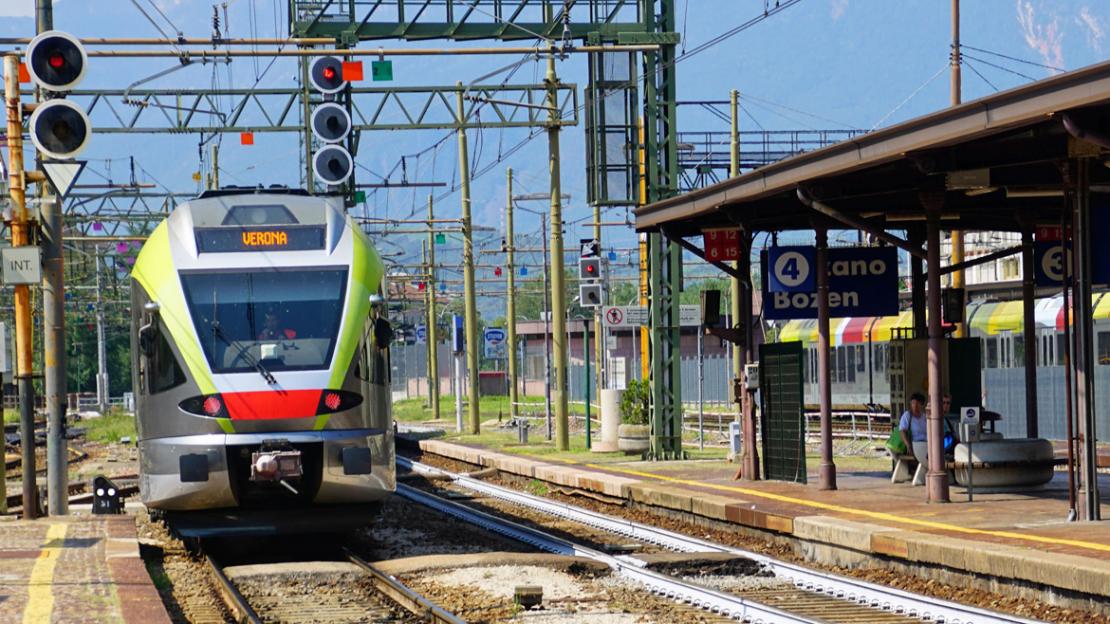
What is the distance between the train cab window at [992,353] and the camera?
40375 millimetres

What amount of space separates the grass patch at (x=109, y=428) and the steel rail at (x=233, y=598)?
30959 millimetres

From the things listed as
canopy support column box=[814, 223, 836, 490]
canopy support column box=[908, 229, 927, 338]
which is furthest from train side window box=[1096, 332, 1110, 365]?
canopy support column box=[814, 223, 836, 490]

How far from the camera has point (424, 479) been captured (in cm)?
3009

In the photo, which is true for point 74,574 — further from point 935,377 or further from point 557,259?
point 557,259

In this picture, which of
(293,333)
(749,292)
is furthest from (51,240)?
(749,292)

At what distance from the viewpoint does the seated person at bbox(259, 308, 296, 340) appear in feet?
52.4

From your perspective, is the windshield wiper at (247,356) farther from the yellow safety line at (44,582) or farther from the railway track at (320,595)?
the yellow safety line at (44,582)

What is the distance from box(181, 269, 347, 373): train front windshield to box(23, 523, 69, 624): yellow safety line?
7.58 feet

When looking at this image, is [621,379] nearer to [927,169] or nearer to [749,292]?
[749,292]

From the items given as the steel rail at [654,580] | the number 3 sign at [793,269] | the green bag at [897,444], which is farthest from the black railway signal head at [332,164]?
the green bag at [897,444]

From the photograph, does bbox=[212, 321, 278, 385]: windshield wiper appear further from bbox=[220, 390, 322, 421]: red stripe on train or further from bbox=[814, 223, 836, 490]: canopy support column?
bbox=[814, 223, 836, 490]: canopy support column

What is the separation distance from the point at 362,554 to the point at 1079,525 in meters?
7.39

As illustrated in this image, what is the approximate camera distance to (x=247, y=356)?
15.8 meters

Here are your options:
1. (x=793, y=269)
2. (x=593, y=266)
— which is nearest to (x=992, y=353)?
(x=593, y=266)
